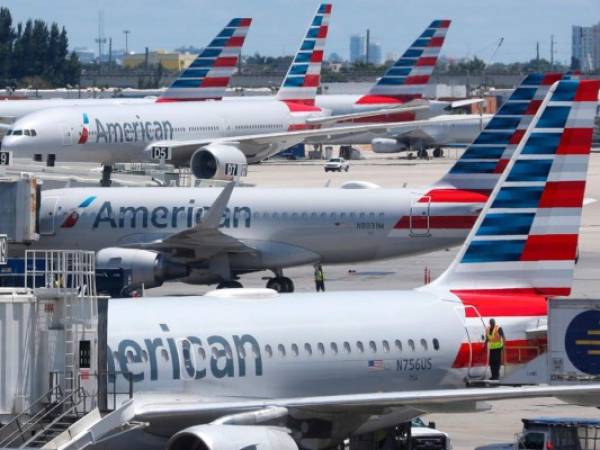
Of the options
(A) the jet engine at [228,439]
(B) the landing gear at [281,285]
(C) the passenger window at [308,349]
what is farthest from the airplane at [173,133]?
(A) the jet engine at [228,439]

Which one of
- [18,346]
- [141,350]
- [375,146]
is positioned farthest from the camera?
[375,146]

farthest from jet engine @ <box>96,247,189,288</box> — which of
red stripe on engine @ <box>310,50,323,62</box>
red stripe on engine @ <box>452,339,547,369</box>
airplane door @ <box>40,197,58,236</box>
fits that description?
red stripe on engine @ <box>310,50,323,62</box>

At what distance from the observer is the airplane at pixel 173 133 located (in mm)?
77312

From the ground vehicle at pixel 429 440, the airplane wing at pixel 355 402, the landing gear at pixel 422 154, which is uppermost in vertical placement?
the landing gear at pixel 422 154

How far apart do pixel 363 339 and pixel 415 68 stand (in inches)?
3303

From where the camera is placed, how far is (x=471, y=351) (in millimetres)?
26719

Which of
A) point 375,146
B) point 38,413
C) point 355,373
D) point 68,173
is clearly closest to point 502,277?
point 355,373

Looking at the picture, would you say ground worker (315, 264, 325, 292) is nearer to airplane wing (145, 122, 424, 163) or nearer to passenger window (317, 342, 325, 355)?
passenger window (317, 342, 325, 355)

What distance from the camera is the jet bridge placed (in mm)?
20516

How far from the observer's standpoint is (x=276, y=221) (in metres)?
49.3

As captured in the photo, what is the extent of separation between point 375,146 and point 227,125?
5453 centimetres

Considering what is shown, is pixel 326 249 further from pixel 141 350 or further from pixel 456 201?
pixel 141 350

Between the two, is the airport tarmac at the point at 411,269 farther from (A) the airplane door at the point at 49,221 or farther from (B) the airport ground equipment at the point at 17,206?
(B) the airport ground equipment at the point at 17,206

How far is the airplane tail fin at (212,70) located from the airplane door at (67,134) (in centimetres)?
1848
